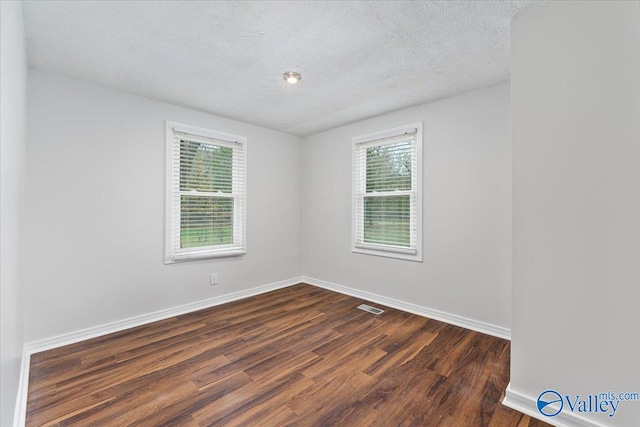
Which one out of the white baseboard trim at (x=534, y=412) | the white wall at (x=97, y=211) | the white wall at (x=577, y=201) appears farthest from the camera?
the white wall at (x=97, y=211)

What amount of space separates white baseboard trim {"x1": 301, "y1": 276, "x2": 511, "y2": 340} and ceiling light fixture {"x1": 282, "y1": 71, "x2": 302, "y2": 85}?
2710mm

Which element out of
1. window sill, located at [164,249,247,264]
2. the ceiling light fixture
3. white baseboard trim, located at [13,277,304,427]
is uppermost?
the ceiling light fixture

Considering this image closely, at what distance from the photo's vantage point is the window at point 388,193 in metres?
3.33

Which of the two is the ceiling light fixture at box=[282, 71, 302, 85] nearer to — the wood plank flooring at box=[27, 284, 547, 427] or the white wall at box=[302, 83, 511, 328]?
the white wall at box=[302, 83, 511, 328]

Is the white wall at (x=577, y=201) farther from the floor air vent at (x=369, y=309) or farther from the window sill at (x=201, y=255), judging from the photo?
the window sill at (x=201, y=255)

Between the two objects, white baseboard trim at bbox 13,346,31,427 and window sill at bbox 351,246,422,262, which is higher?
window sill at bbox 351,246,422,262

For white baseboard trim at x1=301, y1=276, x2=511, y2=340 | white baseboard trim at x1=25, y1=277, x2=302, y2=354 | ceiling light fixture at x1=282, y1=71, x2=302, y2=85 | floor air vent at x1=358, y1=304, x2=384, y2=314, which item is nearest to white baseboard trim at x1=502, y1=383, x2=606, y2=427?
white baseboard trim at x1=301, y1=276, x2=511, y2=340

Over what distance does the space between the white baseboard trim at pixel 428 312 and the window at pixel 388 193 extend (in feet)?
1.86

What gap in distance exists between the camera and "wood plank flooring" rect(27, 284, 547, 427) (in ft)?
5.46

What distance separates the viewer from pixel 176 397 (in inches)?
71.7

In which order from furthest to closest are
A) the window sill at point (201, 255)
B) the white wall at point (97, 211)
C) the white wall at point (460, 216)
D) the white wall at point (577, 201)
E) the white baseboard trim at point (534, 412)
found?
the window sill at point (201, 255) → the white wall at point (460, 216) → the white wall at point (97, 211) → the white baseboard trim at point (534, 412) → the white wall at point (577, 201)

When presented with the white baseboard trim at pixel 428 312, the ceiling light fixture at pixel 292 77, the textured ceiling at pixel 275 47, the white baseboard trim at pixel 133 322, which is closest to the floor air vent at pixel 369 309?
the white baseboard trim at pixel 428 312

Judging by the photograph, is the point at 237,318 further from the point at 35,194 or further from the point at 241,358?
the point at 35,194

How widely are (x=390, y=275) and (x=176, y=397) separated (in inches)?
99.8
